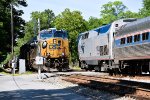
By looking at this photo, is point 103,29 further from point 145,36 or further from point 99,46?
point 145,36

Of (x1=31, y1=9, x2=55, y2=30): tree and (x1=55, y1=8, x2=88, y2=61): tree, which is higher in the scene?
(x1=31, y1=9, x2=55, y2=30): tree

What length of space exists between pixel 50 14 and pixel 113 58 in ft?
388

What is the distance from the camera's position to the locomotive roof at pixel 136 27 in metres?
24.8

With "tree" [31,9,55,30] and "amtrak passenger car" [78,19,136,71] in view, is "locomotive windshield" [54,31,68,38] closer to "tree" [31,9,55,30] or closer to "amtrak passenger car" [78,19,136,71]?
"amtrak passenger car" [78,19,136,71]

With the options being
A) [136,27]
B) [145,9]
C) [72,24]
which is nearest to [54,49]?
[136,27]

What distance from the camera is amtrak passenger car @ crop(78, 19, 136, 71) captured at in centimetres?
3200

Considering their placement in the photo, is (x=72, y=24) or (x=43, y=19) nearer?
(x=72, y=24)

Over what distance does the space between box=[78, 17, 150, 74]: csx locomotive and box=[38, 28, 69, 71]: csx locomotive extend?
2422 millimetres

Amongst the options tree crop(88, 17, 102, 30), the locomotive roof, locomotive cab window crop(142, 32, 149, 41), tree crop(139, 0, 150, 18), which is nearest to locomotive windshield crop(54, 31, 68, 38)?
the locomotive roof

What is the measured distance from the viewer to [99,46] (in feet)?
115

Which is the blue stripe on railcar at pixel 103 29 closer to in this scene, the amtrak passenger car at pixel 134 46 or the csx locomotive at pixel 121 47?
the csx locomotive at pixel 121 47

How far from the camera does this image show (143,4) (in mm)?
92188

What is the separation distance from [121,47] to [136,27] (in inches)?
123

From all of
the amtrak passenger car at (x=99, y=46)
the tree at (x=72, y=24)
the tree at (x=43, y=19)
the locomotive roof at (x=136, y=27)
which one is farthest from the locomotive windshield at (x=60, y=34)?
the tree at (x=43, y=19)
